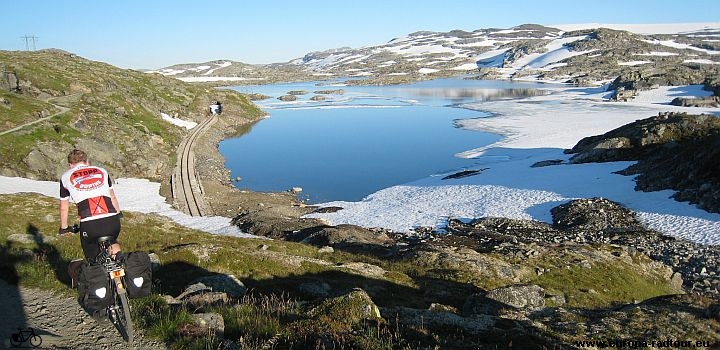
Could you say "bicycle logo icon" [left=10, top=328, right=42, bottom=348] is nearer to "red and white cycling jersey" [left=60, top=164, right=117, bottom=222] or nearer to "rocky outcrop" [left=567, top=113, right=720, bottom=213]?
"red and white cycling jersey" [left=60, top=164, right=117, bottom=222]

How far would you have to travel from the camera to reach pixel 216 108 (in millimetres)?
129375

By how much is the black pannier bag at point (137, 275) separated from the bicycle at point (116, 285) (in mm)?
103

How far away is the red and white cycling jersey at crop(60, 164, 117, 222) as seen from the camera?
28.0 ft

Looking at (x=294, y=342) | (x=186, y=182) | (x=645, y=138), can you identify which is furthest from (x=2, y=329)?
(x=645, y=138)

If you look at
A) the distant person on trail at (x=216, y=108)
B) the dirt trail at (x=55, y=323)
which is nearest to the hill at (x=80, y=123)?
the distant person on trail at (x=216, y=108)

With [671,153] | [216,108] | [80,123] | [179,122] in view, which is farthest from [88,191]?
[216,108]

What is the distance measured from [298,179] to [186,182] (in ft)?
48.5

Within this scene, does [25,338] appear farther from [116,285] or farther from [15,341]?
[116,285]

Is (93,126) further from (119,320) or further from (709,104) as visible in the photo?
(709,104)

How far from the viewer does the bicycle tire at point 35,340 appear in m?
8.05

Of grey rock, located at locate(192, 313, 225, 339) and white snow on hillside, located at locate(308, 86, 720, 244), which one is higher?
grey rock, located at locate(192, 313, 225, 339)

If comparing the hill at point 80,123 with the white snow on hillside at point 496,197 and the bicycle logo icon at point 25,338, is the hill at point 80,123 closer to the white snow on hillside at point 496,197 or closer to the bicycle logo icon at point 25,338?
the white snow on hillside at point 496,197

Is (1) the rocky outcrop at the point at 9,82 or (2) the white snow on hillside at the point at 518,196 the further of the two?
(1) the rocky outcrop at the point at 9,82

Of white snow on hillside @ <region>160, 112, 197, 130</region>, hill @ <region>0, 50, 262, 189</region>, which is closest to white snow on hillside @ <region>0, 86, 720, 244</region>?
hill @ <region>0, 50, 262, 189</region>
